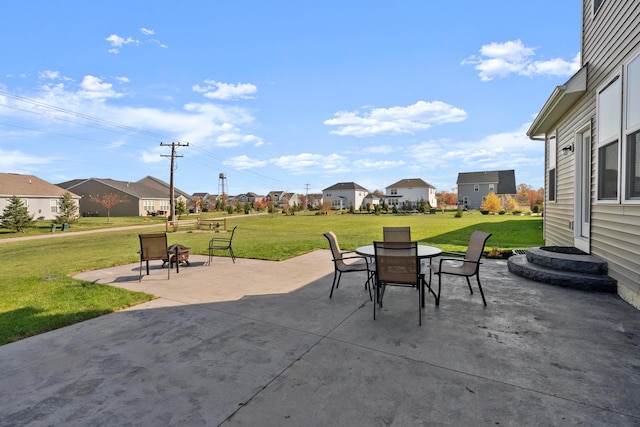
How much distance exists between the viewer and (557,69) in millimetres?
8938

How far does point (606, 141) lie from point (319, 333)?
5521 millimetres

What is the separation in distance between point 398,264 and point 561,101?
574cm

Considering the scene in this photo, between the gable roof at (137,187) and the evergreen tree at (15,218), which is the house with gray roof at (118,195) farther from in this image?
the evergreen tree at (15,218)

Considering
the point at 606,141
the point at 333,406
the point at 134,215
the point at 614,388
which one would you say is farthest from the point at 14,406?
the point at 134,215

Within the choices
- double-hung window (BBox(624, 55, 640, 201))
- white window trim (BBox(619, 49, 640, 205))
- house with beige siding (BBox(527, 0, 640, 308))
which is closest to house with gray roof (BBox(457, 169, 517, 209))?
house with beige siding (BBox(527, 0, 640, 308))

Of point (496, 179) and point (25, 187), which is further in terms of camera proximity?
point (496, 179)

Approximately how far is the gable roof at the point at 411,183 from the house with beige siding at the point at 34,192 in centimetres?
6503

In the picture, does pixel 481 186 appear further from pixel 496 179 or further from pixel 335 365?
pixel 335 365

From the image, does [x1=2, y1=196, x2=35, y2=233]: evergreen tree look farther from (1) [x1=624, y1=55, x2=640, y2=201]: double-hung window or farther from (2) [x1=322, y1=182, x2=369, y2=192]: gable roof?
(2) [x1=322, y1=182, x2=369, y2=192]: gable roof

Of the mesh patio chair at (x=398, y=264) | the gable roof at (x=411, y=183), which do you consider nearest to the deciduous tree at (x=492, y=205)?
the gable roof at (x=411, y=183)

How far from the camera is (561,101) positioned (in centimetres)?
624

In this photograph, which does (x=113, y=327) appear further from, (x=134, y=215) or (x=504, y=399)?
(x=134, y=215)

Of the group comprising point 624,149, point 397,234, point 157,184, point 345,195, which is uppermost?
point 157,184

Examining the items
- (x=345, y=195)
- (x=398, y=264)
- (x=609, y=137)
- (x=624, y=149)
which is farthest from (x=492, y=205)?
(x=398, y=264)
